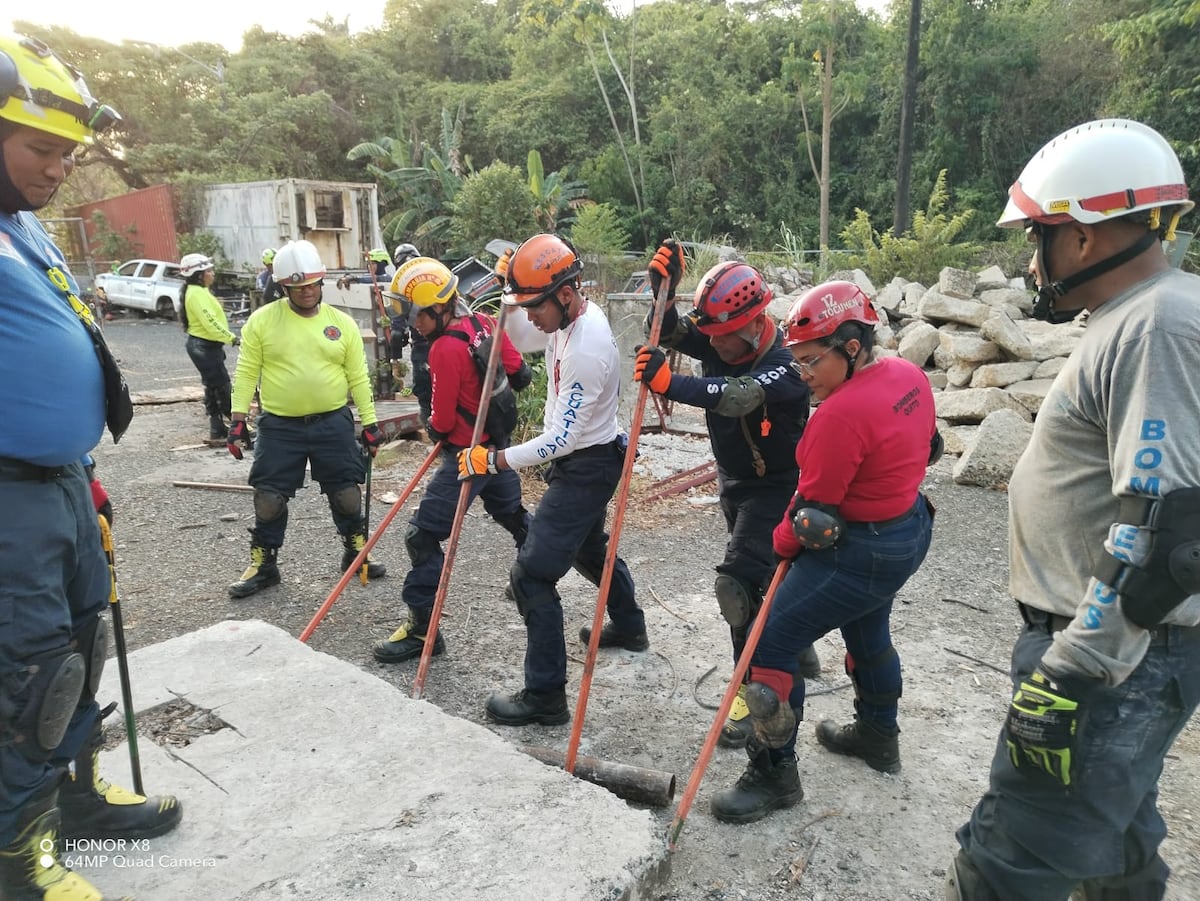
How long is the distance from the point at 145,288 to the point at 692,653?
69.7 feet

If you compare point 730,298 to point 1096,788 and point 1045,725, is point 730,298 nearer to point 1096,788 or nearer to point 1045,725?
point 1045,725

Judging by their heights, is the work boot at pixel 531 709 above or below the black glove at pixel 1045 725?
below

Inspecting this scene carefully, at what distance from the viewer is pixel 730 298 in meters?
3.34

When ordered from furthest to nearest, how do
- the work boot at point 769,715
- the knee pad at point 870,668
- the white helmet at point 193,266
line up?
the white helmet at point 193,266 → the knee pad at point 870,668 → the work boot at point 769,715

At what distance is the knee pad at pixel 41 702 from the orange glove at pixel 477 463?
1876mm

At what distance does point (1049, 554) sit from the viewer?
6.48ft

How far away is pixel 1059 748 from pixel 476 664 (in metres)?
3.12

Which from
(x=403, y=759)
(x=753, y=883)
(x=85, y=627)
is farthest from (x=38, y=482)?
(x=753, y=883)

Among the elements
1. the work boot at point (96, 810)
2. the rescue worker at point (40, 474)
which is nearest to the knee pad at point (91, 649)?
the rescue worker at point (40, 474)

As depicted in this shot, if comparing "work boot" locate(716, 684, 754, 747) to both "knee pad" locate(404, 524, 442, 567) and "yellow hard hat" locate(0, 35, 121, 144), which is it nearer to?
"knee pad" locate(404, 524, 442, 567)

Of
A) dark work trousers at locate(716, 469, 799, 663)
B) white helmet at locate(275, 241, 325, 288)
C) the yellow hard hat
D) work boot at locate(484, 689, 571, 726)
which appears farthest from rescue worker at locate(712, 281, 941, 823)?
white helmet at locate(275, 241, 325, 288)

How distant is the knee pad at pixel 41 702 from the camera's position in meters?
2.07

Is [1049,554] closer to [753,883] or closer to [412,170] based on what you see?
[753,883]

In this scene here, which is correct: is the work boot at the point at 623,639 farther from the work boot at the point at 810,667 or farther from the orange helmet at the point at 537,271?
the orange helmet at the point at 537,271
